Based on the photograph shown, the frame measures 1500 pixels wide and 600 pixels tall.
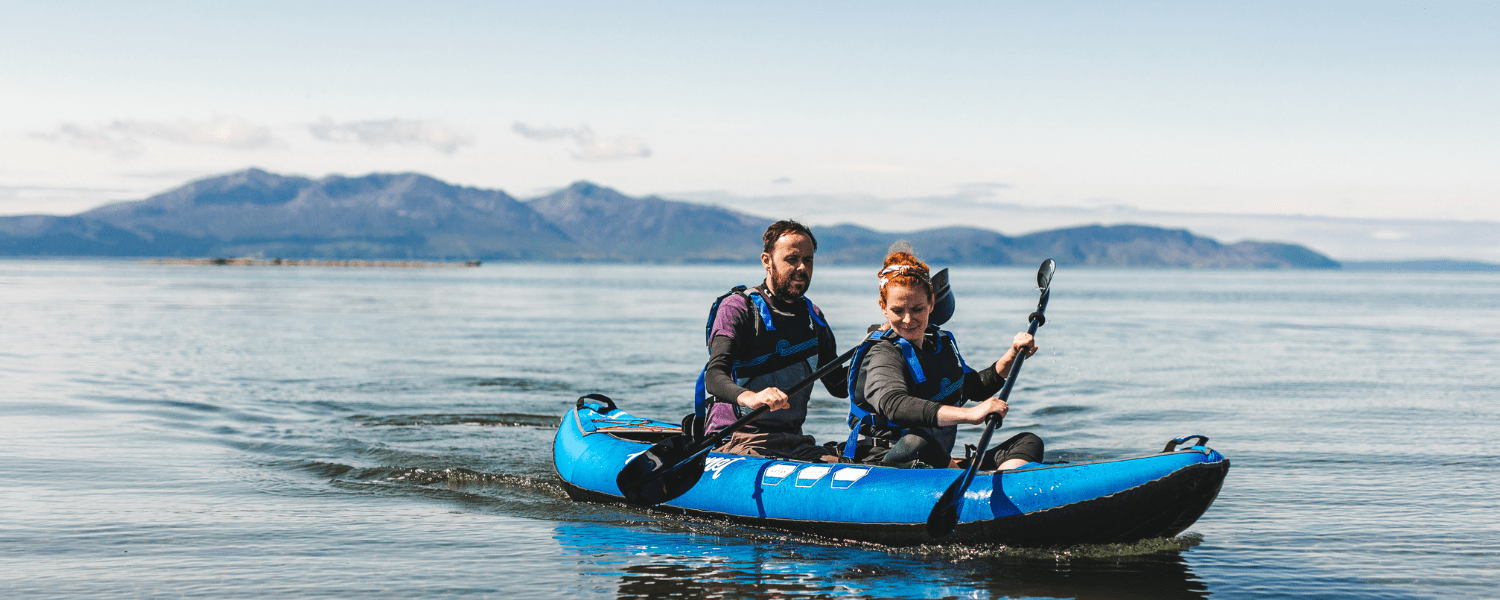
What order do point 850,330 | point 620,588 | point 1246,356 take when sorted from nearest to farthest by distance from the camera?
1. point 620,588
2. point 1246,356
3. point 850,330

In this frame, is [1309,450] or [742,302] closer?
[742,302]

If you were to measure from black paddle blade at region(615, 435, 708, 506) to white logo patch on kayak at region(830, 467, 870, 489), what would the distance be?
109cm

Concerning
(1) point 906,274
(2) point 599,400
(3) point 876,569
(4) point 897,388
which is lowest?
(3) point 876,569

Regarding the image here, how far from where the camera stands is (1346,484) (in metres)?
9.61

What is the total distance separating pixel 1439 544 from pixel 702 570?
16.6 feet

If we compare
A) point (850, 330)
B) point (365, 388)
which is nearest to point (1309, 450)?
point (365, 388)

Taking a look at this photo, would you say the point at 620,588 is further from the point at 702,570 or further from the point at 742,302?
the point at 742,302

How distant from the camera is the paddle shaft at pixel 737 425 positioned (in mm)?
7062

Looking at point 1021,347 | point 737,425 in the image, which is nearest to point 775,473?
point 737,425

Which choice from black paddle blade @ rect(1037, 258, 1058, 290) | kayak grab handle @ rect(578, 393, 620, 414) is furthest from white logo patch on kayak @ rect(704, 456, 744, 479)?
black paddle blade @ rect(1037, 258, 1058, 290)

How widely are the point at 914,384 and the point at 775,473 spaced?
1340 mm

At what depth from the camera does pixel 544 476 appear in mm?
10234

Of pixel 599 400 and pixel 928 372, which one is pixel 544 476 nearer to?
pixel 599 400

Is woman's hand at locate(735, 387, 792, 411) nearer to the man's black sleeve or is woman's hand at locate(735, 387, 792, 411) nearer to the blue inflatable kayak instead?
the man's black sleeve
